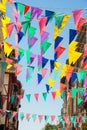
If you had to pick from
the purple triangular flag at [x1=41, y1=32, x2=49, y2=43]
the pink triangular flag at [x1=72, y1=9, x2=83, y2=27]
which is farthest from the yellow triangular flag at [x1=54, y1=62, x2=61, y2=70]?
the pink triangular flag at [x1=72, y1=9, x2=83, y2=27]

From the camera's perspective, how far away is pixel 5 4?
13.5 m

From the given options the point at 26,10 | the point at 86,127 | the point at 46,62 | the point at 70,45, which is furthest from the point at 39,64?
the point at 86,127

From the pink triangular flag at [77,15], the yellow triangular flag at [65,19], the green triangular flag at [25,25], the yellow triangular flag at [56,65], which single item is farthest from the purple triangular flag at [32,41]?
the yellow triangular flag at [56,65]

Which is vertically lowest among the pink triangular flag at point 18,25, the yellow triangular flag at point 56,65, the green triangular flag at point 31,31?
the yellow triangular flag at point 56,65


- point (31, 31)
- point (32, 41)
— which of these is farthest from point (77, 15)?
point (32, 41)

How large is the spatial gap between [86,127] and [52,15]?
19002 mm

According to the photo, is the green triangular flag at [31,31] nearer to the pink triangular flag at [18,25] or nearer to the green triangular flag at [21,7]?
the pink triangular flag at [18,25]

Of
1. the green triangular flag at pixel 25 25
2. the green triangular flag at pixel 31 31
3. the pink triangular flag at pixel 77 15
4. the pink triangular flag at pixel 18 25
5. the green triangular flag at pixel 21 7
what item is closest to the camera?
the pink triangular flag at pixel 77 15

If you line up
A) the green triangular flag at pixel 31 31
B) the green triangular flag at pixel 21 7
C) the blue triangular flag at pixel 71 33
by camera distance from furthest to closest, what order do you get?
the green triangular flag at pixel 31 31
the green triangular flag at pixel 21 7
the blue triangular flag at pixel 71 33

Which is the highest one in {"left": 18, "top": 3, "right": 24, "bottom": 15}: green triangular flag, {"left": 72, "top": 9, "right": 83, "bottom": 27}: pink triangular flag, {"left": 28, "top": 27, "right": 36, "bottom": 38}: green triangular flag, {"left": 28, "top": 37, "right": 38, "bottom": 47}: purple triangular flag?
{"left": 18, "top": 3, "right": 24, "bottom": 15}: green triangular flag

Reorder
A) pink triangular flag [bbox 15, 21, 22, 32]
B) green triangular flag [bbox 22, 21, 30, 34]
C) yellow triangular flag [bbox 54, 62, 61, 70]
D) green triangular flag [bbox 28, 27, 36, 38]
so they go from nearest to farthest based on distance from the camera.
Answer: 1. green triangular flag [bbox 22, 21, 30, 34]
2. pink triangular flag [bbox 15, 21, 22, 32]
3. green triangular flag [bbox 28, 27, 36, 38]
4. yellow triangular flag [bbox 54, 62, 61, 70]

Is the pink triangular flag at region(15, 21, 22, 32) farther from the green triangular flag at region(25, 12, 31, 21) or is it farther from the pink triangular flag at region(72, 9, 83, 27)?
the pink triangular flag at region(72, 9, 83, 27)

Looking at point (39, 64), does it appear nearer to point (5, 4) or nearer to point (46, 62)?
point (46, 62)

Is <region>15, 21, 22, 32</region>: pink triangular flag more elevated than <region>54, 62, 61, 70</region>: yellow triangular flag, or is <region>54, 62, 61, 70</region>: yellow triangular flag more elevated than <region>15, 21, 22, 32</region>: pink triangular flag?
<region>15, 21, 22, 32</region>: pink triangular flag
